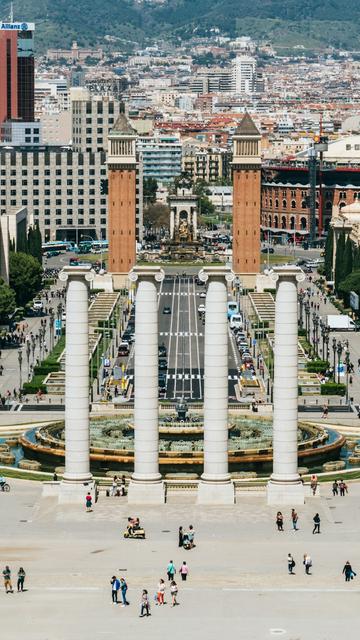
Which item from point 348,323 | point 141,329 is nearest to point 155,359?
point 141,329

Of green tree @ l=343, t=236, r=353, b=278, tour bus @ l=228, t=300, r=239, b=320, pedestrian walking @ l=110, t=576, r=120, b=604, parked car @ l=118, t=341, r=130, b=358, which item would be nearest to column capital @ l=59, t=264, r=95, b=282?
pedestrian walking @ l=110, t=576, r=120, b=604

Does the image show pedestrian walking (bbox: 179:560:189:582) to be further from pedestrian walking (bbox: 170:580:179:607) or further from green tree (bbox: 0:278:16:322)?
green tree (bbox: 0:278:16:322)

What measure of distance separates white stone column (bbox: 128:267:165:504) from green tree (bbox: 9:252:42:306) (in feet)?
309

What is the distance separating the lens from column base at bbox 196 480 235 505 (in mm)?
79625

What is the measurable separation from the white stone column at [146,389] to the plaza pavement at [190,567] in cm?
91

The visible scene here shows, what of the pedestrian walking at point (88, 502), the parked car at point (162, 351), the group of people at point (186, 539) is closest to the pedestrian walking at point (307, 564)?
the group of people at point (186, 539)

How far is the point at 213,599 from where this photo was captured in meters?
66.4

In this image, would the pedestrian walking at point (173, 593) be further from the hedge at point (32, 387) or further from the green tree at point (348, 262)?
the green tree at point (348, 262)

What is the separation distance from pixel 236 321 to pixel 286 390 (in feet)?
268

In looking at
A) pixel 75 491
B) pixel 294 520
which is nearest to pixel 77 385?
pixel 75 491

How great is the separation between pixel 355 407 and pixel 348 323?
42.0 metres

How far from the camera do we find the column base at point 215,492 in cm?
7962

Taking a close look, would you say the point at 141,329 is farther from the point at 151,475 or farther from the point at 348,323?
the point at 348,323

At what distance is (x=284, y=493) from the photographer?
79.9 m
